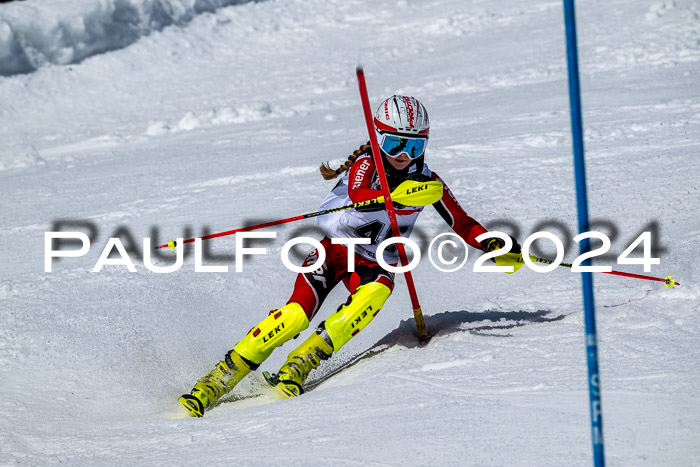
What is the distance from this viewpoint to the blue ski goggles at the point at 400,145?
13.2ft

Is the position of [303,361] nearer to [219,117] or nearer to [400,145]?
[400,145]

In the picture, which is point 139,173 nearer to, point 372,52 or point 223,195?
point 223,195

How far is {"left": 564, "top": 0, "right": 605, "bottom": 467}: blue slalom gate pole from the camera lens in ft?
6.46

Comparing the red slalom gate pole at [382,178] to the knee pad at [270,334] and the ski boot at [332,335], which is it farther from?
the knee pad at [270,334]

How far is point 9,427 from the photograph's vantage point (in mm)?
3658

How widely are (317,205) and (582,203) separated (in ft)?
16.2

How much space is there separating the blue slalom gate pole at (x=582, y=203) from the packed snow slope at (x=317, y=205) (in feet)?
1.81

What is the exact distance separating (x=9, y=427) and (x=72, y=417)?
296mm

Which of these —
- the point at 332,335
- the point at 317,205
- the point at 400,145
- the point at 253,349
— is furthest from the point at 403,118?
the point at 317,205

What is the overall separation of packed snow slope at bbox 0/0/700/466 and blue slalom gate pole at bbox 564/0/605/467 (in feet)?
1.81

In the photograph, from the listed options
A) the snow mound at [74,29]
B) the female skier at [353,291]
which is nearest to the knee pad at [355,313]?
the female skier at [353,291]

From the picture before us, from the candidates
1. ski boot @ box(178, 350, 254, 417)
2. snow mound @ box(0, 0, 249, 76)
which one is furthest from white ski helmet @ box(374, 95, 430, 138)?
snow mound @ box(0, 0, 249, 76)

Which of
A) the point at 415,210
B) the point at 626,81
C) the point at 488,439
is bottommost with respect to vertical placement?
the point at 626,81

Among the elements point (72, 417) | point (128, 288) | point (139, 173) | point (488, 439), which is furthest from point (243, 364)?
point (139, 173)
